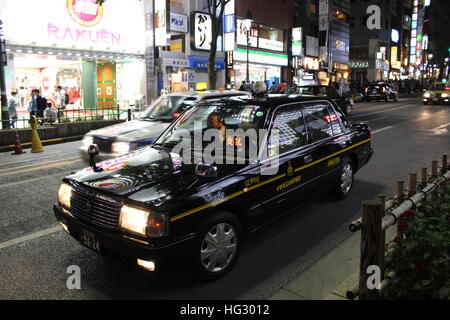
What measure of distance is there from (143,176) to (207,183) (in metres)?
0.66

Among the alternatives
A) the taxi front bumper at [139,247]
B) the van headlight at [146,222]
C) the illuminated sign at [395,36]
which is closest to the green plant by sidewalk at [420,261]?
the taxi front bumper at [139,247]

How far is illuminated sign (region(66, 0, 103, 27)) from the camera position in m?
17.7

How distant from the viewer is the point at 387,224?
2.78 meters

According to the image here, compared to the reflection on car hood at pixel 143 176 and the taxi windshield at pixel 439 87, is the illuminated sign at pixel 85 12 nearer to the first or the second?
the reflection on car hood at pixel 143 176

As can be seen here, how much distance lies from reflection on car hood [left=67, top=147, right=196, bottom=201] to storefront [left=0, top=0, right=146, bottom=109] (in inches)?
575

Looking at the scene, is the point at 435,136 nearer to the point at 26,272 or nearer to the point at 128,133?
the point at 128,133

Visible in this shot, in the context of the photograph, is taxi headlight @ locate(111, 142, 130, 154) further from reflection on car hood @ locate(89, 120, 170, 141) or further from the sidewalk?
the sidewalk

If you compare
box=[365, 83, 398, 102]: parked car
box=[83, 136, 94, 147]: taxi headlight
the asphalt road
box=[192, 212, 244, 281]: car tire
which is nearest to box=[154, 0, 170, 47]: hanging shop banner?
box=[83, 136, 94, 147]: taxi headlight

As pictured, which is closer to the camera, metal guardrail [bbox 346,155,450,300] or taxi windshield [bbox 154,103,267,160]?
metal guardrail [bbox 346,155,450,300]

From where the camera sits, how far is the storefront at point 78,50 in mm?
16344

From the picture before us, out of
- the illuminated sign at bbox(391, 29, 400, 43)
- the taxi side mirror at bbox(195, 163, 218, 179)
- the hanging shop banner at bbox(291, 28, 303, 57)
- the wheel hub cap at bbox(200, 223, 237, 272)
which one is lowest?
the wheel hub cap at bbox(200, 223, 237, 272)

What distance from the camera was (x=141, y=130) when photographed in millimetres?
7719

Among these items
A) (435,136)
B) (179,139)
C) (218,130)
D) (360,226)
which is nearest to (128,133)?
(179,139)
